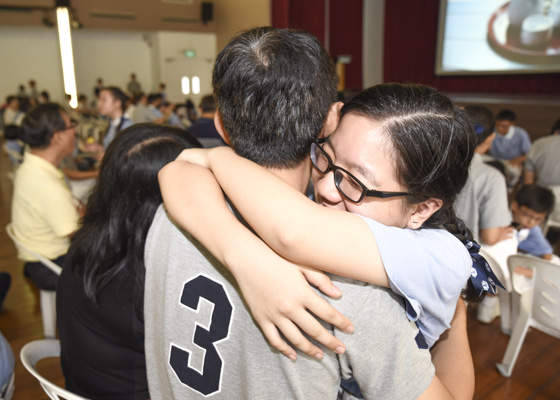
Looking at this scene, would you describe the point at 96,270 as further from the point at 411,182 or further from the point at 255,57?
the point at 411,182

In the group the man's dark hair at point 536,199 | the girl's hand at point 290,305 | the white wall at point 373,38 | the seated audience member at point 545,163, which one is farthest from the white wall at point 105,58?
the girl's hand at point 290,305

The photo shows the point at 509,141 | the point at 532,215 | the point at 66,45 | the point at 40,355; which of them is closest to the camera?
the point at 40,355

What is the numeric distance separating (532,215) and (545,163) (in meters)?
1.47

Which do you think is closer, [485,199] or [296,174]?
[296,174]

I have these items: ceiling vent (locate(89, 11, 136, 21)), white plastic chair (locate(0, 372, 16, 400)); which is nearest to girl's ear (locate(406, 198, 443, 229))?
white plastic chair (locate(0, 372, 16, 400))

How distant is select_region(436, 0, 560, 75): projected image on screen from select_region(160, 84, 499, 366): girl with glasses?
9.77 meters

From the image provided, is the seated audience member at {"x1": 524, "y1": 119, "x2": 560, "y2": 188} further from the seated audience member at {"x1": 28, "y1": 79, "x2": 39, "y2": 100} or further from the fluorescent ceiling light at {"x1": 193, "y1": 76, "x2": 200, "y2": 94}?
the seated audience member at {"x1": 28, "y1": 79, "x2": 39, "y2": 100}

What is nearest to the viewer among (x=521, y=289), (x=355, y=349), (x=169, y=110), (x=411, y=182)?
(x=355, y=349)

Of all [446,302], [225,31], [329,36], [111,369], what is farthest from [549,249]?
[225,31]

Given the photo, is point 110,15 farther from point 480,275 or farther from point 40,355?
point 480,275

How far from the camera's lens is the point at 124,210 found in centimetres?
120

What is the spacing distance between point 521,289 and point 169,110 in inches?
274

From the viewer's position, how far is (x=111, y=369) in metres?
1.20

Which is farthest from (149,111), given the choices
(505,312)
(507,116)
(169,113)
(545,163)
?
(505,312)
